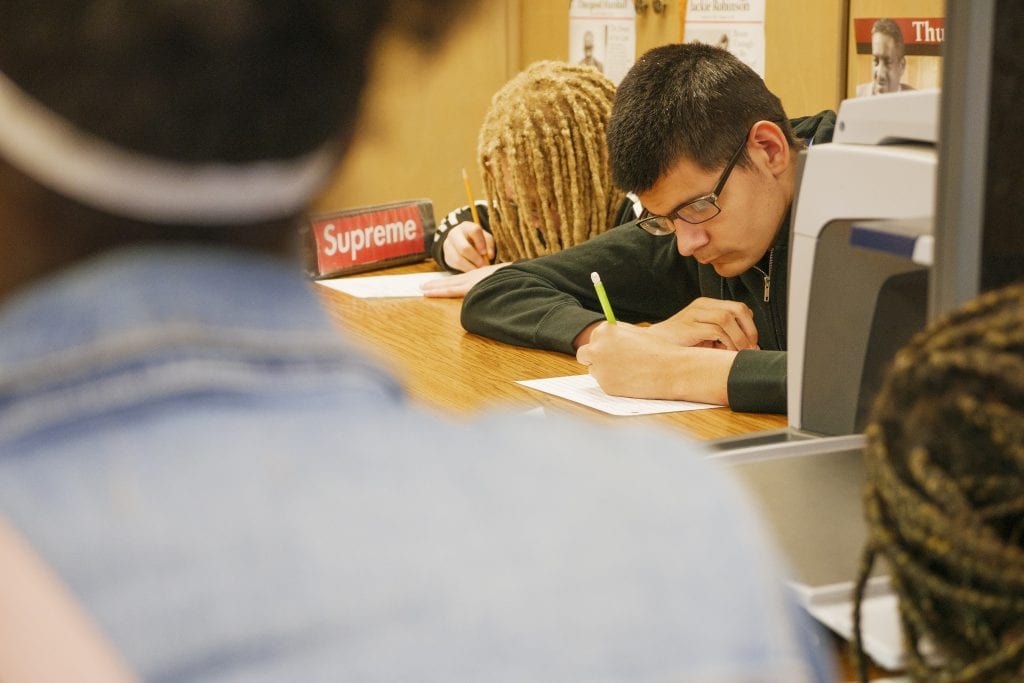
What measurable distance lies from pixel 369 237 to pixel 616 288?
725 millimetres

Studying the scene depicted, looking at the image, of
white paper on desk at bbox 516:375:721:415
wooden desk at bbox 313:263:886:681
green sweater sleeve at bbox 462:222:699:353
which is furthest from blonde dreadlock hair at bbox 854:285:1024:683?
green sweater sleeve at bbox 462:222:699:353

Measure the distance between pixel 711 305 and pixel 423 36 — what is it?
147cm

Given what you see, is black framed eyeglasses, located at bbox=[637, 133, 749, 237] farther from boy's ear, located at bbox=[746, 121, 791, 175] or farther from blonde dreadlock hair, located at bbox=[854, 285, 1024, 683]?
blonde dreadlock hair, located at bbox=[854, 285, 1024, 683]

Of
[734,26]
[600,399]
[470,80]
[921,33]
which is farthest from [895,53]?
[470,80]

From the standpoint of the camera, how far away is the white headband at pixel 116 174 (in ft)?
1.11

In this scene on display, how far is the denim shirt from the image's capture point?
1.02ft

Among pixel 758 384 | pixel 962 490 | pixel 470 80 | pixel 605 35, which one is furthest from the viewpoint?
pixel 470 80

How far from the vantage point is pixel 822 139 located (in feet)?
6.25

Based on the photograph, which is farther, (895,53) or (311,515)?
(895,53)

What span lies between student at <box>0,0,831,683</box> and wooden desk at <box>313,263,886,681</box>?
894mm

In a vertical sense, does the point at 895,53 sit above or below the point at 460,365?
above

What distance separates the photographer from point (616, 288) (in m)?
2.14

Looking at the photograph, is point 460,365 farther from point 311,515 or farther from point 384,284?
point 311,515

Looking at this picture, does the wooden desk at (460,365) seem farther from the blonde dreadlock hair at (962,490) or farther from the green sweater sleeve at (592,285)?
the blonde dreadlock hair at (962,490)
